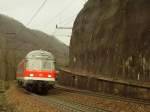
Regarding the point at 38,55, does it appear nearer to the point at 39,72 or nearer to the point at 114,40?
the point at 39,72

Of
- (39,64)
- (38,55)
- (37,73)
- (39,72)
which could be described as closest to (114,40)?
(38,55)

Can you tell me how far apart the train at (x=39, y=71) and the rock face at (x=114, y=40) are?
787 cm

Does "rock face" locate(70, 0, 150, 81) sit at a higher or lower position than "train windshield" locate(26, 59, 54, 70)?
higher

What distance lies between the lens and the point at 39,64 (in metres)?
32.6

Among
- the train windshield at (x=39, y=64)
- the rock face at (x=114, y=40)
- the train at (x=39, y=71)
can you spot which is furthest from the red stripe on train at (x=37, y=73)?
the rock face at (x=114, y=40)

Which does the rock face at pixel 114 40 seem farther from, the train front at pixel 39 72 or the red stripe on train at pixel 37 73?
the red stripe on train at pixel 37 73

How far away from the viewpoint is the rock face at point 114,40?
120 ft

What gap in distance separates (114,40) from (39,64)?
42.4ft

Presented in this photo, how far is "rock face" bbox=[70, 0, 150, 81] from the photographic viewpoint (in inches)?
1438

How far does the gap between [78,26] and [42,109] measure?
4135cm

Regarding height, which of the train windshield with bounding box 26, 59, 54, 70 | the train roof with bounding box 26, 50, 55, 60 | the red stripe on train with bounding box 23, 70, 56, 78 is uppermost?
the train roof with bounding box 26, 50, 55, 60

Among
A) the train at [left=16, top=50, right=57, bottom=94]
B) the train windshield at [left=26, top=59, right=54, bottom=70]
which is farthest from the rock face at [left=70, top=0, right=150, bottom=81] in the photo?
the train windshield at [left=26, top=59, right=54, bottom=70]

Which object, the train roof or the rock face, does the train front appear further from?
the rock face

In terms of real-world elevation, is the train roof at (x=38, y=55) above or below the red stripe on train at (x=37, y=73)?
above
